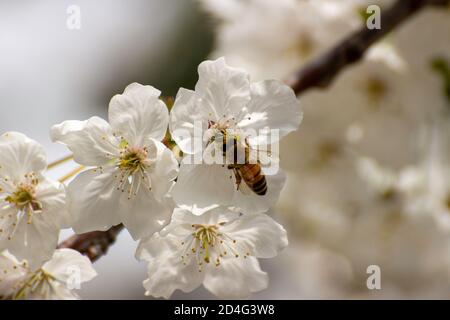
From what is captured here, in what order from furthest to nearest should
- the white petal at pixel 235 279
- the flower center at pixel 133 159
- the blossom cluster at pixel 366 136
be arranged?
1. the blossom cluster at pixel 366 136
2. the white petal at pixel 235 279
3. the flower center at pixel 133 159

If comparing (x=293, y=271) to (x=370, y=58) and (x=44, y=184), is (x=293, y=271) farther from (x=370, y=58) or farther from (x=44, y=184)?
(x=44, y=184)

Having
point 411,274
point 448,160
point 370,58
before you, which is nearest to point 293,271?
point 411,274

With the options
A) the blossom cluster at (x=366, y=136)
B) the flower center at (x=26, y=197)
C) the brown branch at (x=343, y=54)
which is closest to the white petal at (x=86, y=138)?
the flower center at (x=26, y=197)

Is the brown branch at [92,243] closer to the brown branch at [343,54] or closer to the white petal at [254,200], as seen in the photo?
the white petal at [254,200]

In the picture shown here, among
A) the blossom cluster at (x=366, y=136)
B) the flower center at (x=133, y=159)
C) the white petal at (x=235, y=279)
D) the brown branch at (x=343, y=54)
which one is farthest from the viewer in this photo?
the blossom cluster at (x=366, y=136)

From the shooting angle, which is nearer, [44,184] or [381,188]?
[44,184]

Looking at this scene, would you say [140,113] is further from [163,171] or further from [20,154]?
[20,154]

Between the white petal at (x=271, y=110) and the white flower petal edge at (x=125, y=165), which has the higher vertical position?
the white petal at (x=271, y=110)

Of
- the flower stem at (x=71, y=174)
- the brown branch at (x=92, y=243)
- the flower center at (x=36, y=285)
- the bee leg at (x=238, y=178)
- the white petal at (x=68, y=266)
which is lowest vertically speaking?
the flower center at (x=36, y=285)
